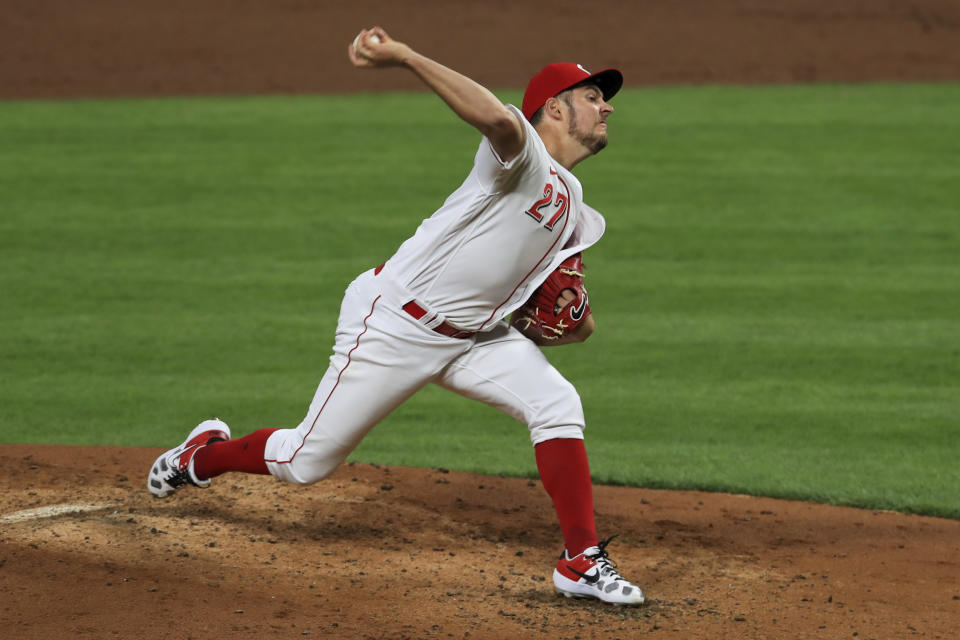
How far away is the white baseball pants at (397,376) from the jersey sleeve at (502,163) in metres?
0.48

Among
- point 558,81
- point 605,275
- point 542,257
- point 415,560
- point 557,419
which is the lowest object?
point 605,275

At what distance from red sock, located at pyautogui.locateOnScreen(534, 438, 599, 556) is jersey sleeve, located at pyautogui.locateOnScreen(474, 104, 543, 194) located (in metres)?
0.89

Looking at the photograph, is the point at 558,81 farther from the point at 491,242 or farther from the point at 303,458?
the point at 303,458

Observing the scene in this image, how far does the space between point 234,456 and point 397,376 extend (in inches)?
30.1

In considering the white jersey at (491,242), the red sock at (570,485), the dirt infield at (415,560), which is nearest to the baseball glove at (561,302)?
the white jersey at (491,242)

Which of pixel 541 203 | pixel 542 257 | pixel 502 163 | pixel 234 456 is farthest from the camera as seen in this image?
pixel 234 456

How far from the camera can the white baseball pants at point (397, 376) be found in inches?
162

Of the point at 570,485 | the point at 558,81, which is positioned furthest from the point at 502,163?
the point at 570,485

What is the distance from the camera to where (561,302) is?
423cm

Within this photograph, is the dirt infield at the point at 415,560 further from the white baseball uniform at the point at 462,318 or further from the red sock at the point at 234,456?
the white baseball uniform at the point at 462,318

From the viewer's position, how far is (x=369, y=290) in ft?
13.8

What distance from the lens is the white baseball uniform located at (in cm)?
399

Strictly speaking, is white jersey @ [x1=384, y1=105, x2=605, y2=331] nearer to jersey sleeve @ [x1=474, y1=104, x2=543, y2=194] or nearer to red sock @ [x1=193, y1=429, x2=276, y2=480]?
jersey sleeve @ [x1=474, y1=104, x2=543, y2=194]

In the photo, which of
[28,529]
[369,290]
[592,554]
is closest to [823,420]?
[592,554]
